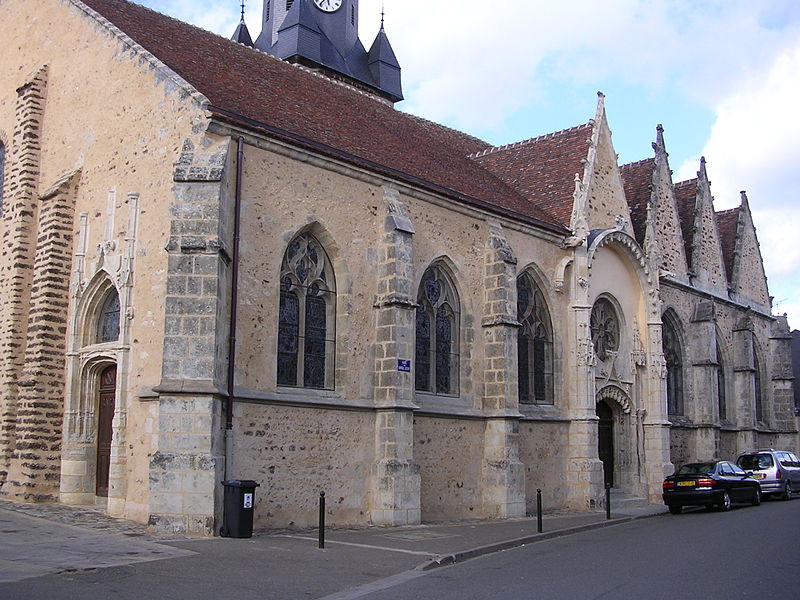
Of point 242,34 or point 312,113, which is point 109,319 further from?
point 242,34

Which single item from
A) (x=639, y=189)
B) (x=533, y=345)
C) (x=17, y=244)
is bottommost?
(x=533, y=345)

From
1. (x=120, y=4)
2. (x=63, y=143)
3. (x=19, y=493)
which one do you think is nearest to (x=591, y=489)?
(x=19, y=493)

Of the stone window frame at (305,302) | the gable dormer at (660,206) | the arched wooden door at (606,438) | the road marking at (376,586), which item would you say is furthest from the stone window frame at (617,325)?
the road marking at (376,586)

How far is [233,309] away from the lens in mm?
14383

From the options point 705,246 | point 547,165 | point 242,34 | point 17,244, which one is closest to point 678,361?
point 705,246

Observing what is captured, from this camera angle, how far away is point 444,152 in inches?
921

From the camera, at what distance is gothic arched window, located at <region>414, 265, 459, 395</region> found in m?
18.4

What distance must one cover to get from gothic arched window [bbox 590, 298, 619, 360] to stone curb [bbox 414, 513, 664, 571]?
19.1 ft

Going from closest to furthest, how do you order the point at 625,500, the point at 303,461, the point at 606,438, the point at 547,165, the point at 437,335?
1. the point at 303,461
2. the point at 437,335
3. the point at 625,500
4. the point at 606,438
5. the point at 547,165

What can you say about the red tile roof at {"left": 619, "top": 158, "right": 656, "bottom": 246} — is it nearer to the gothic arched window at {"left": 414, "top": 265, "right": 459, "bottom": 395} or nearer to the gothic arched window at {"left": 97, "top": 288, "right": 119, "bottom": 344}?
the gothic arched window at {"left": 414, "top": 265, "right": 459, "bottom": 395}

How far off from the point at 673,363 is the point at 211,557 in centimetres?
1978

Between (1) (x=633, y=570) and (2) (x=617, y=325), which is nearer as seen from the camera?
(1) (x=633, y=570)

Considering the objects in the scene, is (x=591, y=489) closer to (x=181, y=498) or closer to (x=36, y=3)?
(x=181, y=498)

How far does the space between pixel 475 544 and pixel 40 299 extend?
9.28 meters
